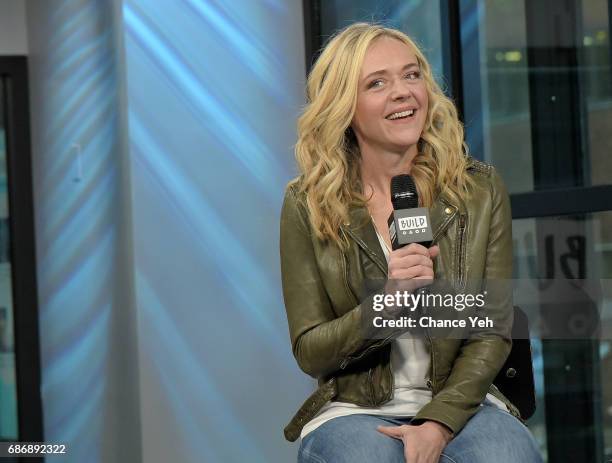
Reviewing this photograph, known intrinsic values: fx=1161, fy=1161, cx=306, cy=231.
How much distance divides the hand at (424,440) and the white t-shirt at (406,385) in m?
0.09

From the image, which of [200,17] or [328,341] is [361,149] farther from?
[200,17]

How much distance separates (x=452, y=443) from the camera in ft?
6.56

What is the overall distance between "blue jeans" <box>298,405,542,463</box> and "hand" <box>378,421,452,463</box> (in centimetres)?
2

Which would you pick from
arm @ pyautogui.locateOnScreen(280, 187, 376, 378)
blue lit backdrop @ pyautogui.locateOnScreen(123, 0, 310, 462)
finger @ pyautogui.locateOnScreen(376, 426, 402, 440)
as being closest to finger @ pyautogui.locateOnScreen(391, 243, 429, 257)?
arm @ pyautogui.locateOnScreen(280, 187, 376, 378)

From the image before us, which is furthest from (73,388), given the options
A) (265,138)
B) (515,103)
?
(515,103)

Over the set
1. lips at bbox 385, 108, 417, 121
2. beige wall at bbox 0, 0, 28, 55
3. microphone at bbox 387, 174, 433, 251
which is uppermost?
beige wall at bbox 0, 0, 28, 55

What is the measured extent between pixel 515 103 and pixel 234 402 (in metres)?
1.37

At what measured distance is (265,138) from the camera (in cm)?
376

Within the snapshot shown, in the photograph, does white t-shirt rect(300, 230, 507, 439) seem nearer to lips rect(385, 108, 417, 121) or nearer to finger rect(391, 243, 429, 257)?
finger rect(391, 243, 429, 257)

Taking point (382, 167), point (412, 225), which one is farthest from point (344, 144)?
point (412, 225)

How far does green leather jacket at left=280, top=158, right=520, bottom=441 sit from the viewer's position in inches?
81.8

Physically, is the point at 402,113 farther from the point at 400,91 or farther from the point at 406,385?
the point at 406,385

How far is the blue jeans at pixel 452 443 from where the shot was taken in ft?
6.35

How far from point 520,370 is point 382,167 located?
468mm
